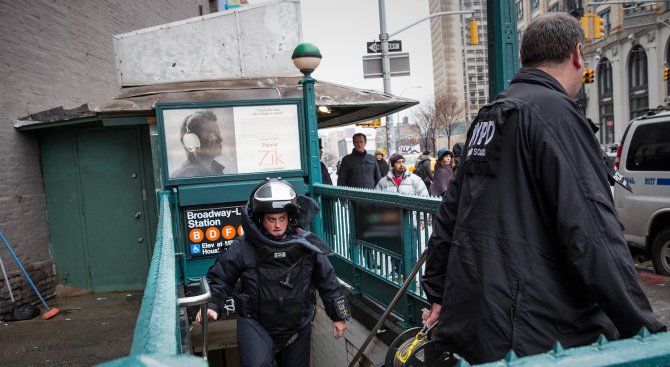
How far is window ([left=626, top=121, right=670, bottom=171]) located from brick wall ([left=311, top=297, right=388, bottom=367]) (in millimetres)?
5169

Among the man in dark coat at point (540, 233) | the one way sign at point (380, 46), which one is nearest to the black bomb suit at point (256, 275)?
the man in dark coat at point (540, 233)

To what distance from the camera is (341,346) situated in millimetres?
6117

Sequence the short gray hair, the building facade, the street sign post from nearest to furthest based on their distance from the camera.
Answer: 1. the short gray hair
2. the street sign post
3. the building facade

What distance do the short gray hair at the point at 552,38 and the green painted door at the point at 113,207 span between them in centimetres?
834

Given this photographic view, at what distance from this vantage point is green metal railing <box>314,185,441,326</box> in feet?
14.2

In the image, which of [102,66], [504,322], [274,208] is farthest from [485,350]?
[102,66]

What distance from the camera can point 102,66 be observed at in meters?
11.2

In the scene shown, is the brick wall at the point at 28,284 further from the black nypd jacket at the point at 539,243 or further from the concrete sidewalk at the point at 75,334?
the black nypd jacket at the point at 539,243

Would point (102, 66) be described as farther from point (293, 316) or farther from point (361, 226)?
point (293, 316)

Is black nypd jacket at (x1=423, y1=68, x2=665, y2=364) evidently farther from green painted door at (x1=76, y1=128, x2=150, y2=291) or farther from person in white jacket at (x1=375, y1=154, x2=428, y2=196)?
green painted door at (x1=76, y1=128, x2=150, y2=291)

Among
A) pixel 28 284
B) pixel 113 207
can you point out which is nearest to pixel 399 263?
pixel 113 207

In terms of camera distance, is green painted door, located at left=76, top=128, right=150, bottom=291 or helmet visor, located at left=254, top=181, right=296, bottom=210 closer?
helmet visor, located at left=254, top=181, right=296, bottom=210

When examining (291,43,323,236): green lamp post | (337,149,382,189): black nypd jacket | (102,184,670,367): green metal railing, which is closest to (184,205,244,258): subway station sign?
(102,184,670,367): green metal railing

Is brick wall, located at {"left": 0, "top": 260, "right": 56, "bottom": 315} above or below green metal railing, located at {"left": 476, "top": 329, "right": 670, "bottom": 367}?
below
